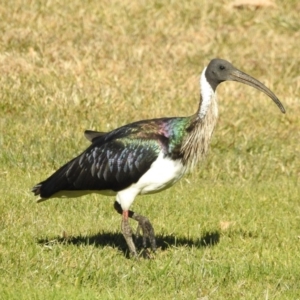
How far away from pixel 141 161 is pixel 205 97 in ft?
2.93

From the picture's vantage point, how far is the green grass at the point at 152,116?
26.2ft

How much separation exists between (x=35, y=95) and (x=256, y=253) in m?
5.53

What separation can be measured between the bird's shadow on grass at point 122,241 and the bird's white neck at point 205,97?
1284 mm

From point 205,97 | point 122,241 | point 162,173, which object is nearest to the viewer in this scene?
point 162,173

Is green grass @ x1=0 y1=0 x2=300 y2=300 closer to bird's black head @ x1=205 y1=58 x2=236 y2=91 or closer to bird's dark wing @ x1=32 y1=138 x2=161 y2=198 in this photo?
bird's dark wing @ x1=32 y1=138 x2=161 y2=198

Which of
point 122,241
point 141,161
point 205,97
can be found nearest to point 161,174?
point 141,161

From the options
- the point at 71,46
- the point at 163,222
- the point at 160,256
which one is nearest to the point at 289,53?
the point at 71,46

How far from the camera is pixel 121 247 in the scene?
29.7 feet

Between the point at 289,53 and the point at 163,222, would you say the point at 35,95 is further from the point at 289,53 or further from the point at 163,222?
the point at 289,53

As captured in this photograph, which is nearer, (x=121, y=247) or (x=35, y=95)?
(x=121, y=247)

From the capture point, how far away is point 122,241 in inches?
369

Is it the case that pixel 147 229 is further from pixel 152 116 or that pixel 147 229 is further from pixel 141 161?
pixel 152 116

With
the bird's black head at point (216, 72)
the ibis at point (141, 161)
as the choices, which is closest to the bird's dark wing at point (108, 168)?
the ibis at point (141, 161)

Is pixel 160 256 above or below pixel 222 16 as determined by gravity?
below
